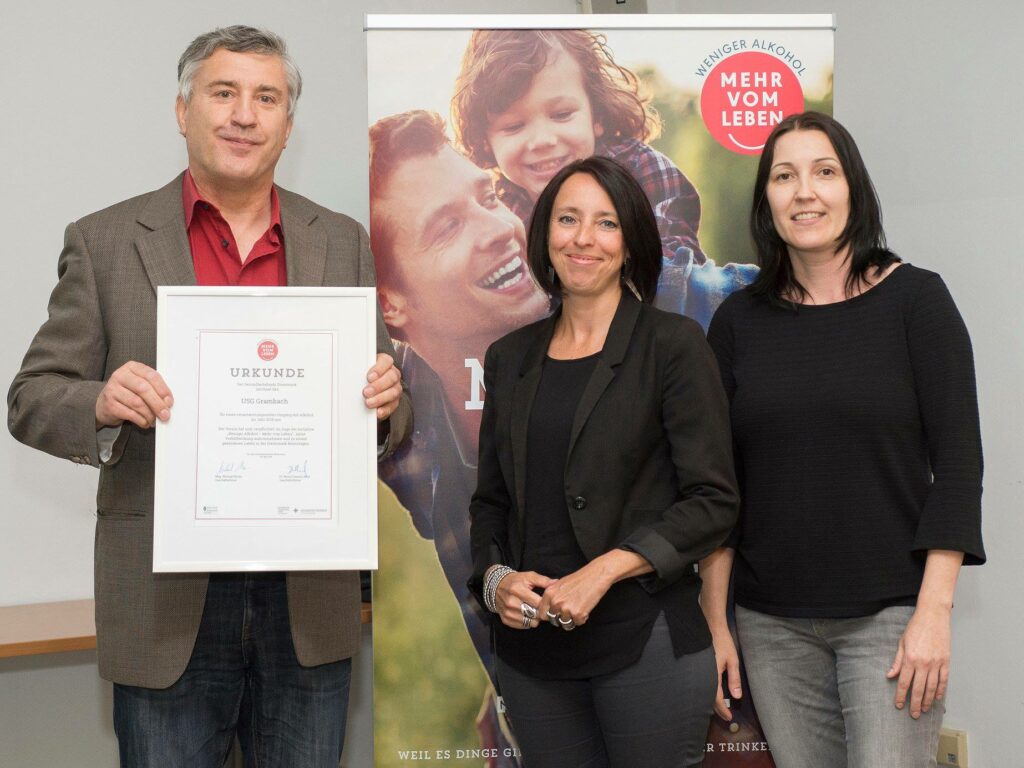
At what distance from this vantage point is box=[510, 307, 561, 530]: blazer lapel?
1.89m

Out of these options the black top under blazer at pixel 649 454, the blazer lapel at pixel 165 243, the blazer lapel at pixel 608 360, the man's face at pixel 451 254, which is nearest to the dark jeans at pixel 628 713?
the black top under blazer at pixel 649 454

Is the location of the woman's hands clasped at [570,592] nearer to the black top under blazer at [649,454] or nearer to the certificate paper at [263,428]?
the black top under blazer at [649,454]

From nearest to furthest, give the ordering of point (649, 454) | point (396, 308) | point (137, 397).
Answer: point (137, 397) → point (649, 454) → point (396, 308)

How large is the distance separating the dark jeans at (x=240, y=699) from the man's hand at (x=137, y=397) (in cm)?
36

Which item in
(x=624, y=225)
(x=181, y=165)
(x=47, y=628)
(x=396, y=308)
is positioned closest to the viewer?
(x=624, y=225)

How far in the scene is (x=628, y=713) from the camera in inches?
69.3

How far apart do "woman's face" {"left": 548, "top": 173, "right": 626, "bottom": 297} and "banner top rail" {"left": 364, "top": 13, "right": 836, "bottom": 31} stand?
556mm

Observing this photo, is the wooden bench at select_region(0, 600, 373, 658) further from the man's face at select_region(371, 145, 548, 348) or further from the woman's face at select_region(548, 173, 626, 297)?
the woman's face at select_region(548, 173, 626, 297)

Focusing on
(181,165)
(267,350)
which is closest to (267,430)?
(267,350)

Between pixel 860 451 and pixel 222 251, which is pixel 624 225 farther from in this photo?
pixel 222 251

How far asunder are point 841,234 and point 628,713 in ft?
3.49

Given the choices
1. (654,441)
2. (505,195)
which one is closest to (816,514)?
(654,441)
